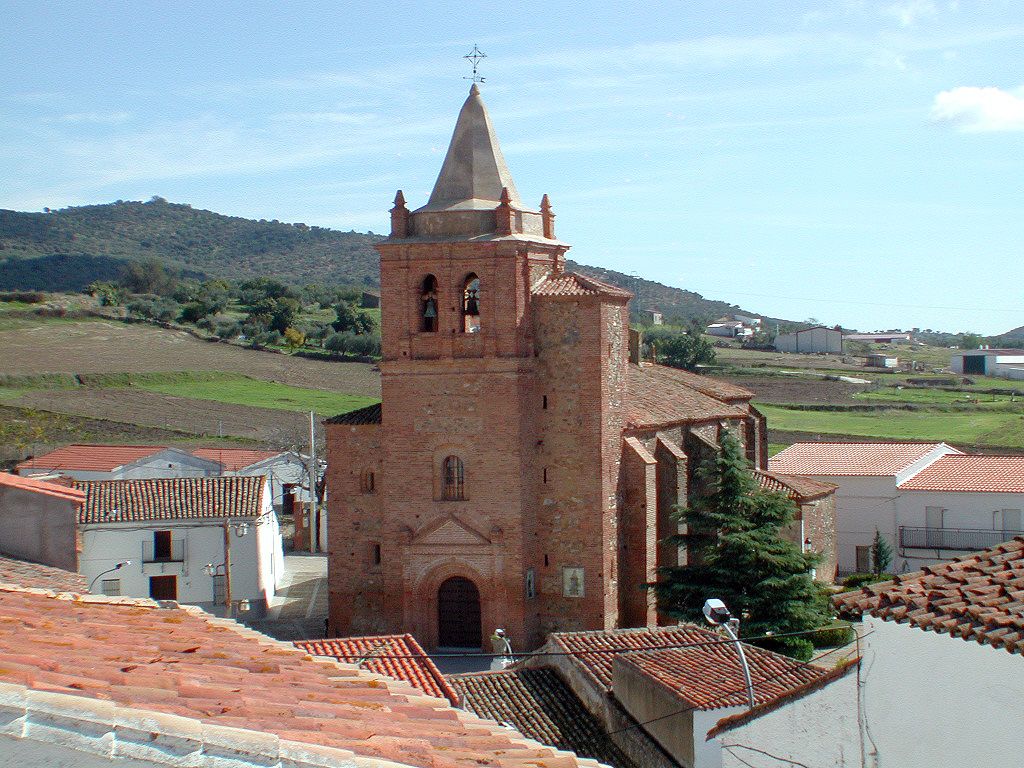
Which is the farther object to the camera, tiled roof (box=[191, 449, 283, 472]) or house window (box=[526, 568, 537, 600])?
tiled roof (box=[191, 449, 283, 472])

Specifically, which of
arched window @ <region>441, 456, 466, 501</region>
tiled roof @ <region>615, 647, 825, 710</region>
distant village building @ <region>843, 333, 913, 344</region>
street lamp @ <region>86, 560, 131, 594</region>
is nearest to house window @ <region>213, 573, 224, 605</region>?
street lamp @ <region>86, 560, 131, 594</region>

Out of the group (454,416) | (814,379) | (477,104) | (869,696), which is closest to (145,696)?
(869,696)

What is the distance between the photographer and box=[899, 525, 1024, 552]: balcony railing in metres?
39.9

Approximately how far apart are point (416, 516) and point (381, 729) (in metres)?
24.0

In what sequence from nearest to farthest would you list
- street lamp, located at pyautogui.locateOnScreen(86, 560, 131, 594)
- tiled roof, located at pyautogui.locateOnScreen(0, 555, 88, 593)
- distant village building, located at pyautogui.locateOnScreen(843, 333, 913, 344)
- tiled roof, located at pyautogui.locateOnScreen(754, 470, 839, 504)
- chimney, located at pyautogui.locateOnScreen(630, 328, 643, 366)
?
1. tiled roof, located at pyautogui.locateOnScreen(0, 555, 88, 593)
2. street lamp, located at pyautogui.locateOnScreen(86, 560, 131, 594)
3. tiled roof, located at pyautogui.locateOnScreen(754, 470, 839, 504)
4. chimney, located at pyautogui.locateOnScreen(630, 328, 643, 366)
5. distant village building, located at pyautogui.locateOnScreen(843, 333, 913, 344)

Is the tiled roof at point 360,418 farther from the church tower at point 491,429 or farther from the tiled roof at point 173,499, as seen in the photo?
the tiled roof at point 173,499

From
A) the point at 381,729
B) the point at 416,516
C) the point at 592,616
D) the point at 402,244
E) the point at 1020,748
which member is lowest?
the point at 592,616

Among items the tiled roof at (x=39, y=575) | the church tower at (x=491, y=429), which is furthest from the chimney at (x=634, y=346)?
the tiled roof at (x=39, y=575)

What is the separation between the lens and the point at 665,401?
113ft

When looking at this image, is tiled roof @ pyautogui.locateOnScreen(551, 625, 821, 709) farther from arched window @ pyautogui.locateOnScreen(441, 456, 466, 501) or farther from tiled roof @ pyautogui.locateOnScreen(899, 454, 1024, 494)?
tiled roof @ pyautogui.locateOnScreen(899, 454, 1024, 494)

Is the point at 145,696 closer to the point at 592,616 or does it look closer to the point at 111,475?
the point at 592,616

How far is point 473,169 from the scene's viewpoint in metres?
29.9

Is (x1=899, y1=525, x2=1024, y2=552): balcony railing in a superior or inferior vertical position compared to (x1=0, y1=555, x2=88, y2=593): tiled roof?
inferior

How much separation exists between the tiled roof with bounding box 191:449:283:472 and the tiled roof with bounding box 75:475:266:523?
29.0 feet
